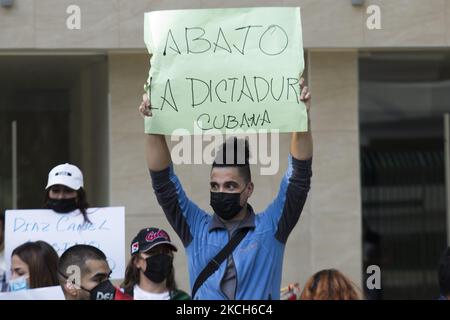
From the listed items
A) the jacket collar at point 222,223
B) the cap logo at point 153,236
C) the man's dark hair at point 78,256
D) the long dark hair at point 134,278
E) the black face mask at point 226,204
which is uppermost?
the black face mask at point 226,204

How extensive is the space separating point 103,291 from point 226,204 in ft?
3.98

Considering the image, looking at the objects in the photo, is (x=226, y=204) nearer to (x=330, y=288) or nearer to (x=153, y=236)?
(x=153, y=236)

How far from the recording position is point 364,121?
14312 millimetres

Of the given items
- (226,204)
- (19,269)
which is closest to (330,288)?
(226,204)

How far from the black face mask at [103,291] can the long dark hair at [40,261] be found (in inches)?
13.8

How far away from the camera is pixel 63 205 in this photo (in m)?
7.57

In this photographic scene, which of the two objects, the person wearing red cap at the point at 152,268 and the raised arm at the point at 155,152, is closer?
the raised arm at the point at 155,152

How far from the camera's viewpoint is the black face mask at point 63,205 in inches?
298

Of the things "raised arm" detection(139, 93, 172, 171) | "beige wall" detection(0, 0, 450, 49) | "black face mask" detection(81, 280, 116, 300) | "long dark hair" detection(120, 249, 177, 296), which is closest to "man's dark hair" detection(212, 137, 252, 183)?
"raised arm" detection(139, 93, 172, 171)

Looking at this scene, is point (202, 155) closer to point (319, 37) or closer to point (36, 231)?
point (319, 37)

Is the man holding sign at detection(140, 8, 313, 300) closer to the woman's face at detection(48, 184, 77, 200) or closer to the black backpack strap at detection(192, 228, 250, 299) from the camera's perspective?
the black backpack strap at detection(192, 228, 250, 299)

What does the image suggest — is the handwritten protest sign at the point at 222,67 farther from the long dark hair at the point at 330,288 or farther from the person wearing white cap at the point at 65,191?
the person wearing white cap at the point at 65,191

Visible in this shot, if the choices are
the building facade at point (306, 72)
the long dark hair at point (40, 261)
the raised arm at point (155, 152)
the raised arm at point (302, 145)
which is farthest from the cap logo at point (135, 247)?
the building facade at point (306, 72)
